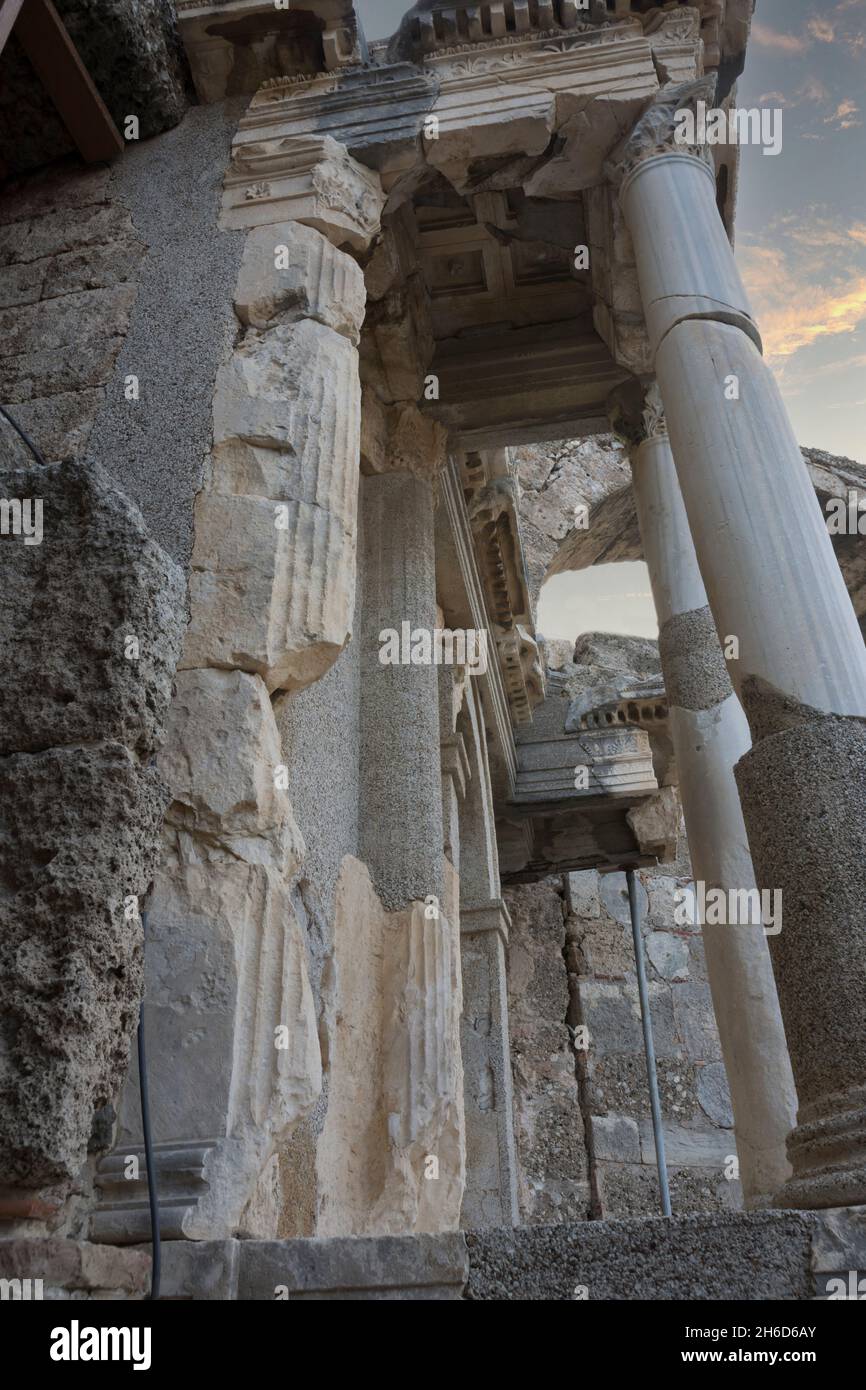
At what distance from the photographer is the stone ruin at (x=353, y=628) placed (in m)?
2.36

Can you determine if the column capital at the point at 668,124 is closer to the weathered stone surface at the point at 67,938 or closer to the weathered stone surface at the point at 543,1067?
the weathered stone surface at the point at 67,938

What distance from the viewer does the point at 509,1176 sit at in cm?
689

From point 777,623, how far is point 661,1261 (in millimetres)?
2056

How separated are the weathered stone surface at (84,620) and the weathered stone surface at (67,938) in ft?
0.28

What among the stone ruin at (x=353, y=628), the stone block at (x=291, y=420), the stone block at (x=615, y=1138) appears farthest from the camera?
the stone block at (x=615, y=1138)

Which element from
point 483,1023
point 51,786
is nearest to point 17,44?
point 51,786

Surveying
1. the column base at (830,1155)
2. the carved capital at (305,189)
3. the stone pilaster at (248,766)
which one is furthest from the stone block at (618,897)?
the column base at (830,1155)

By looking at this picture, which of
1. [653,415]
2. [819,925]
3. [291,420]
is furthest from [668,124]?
[819,925]

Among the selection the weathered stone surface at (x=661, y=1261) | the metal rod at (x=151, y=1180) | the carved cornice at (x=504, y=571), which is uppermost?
the carved cornice at (x=504, y=571)

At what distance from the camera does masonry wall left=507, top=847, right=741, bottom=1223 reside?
1069 cm

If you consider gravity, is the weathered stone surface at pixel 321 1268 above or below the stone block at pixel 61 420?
below

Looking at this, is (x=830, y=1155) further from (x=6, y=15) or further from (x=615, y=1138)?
(x=615, y=1138)

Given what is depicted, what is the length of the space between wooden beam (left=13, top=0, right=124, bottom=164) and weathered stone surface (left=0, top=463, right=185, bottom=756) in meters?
3.02

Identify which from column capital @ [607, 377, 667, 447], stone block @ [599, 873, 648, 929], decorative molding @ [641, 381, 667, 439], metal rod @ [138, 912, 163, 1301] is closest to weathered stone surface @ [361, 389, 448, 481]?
column capital @ [607, 377, 667, 447]
